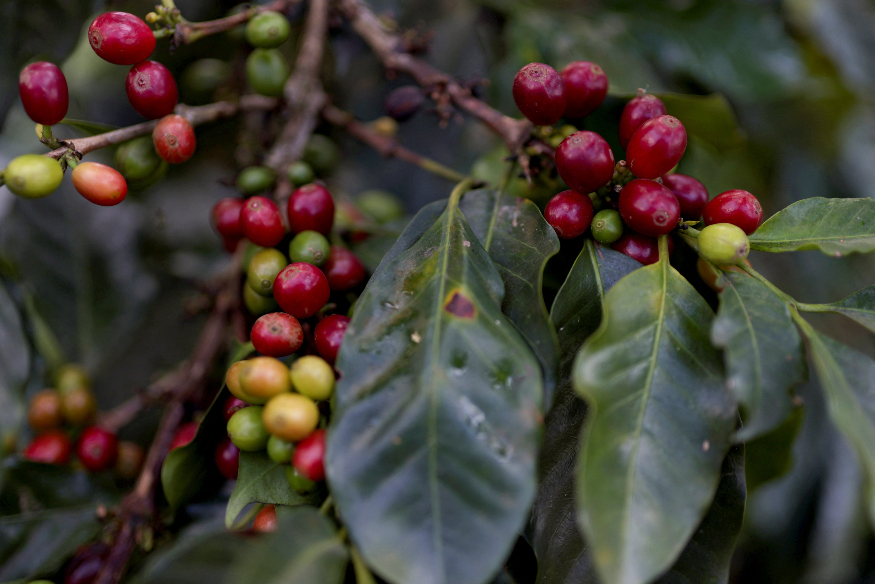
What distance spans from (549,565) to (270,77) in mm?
1250

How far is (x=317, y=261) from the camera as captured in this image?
1.08m

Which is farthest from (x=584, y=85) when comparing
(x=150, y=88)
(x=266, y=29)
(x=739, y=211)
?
(x=150, y=88)

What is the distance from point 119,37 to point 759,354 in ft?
3.78

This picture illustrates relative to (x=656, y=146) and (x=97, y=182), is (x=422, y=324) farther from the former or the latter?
(x=97, y=182)

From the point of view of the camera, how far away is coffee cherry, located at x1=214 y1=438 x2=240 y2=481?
1.04 m

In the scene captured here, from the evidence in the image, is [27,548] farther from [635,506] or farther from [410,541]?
[635,506]

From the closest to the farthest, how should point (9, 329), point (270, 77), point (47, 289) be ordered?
point (270, 77), point (9, 329), point (47, 289)

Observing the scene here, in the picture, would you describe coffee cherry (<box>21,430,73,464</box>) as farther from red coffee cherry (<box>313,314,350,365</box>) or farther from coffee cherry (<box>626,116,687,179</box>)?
coffee cherry (<box>626,116,687,179</box>)

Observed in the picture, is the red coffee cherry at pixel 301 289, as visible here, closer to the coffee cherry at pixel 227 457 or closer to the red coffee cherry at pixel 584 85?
the coffee cherry at pixel 227 457

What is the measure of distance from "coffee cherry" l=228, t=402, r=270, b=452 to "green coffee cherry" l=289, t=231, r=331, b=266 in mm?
318

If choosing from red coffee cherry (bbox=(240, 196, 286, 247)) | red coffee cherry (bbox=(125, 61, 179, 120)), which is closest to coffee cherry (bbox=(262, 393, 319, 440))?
red coffee cherry (bbox=(240, 196, 286, 247))

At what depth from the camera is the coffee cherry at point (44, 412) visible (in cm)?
156

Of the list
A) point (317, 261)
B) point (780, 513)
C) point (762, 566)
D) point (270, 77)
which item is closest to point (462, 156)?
point (270, 77)

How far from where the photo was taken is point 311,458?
0.79 meters
